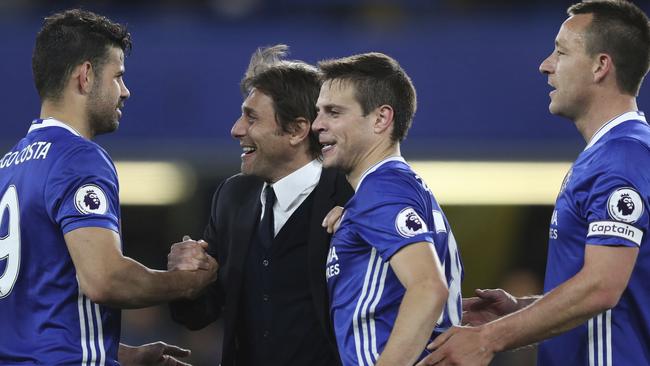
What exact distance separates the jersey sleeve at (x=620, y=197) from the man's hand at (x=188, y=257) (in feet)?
5.06

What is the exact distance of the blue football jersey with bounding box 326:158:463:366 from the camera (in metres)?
3.69

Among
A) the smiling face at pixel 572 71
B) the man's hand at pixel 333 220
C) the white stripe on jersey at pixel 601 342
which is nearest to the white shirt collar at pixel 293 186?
the man's hand at pixel 333 220

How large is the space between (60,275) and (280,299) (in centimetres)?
90

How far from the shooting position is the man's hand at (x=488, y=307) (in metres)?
4.37

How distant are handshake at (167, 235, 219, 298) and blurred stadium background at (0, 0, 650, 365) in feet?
14.3

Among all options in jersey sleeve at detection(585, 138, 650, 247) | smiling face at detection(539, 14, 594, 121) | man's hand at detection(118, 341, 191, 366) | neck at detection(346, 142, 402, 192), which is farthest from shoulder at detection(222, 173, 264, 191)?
jersey sleeve at detection(585, 138, 650, 247)

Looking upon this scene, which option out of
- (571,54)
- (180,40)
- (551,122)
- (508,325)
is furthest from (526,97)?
(508,325)

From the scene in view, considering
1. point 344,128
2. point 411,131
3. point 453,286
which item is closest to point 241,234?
point 344,128

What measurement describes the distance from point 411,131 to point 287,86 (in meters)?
4.25

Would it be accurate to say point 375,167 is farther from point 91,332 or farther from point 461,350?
point 91,332

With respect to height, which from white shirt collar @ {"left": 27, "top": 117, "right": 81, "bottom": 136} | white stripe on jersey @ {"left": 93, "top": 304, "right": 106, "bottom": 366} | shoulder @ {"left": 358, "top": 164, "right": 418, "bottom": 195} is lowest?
white stripe on jersey @ {"left": 93, "top": 304, "right": 106, "bottom": 366}

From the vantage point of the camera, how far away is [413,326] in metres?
3.53

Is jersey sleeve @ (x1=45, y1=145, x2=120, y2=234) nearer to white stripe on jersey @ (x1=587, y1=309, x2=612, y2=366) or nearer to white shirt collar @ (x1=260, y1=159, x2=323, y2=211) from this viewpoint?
white shirt collar @ (x1=260, y1=159, x2=323, y2=211)

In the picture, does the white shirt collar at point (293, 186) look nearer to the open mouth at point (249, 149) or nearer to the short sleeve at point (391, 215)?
the open mouth at point (249, 149)
